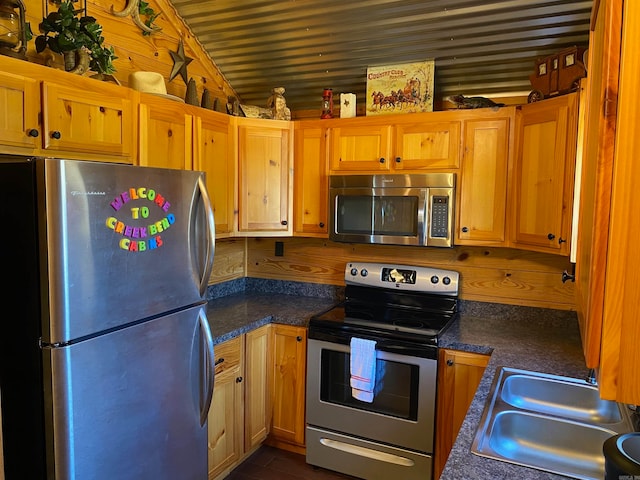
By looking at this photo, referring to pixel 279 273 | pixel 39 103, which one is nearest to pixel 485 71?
pixel 279 273

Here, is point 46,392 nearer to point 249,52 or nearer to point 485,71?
point 249,52

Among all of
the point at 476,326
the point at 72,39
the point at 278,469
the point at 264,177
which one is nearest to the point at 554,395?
the point at 476,326

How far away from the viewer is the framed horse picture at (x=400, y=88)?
8.63ft

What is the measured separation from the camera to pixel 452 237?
256cm

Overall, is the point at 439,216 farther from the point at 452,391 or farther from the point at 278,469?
the point at 278,469

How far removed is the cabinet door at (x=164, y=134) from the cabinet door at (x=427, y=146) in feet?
3.83

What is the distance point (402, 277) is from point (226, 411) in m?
1.28

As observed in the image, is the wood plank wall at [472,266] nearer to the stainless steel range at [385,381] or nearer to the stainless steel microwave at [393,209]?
the stainless steel range at [385,381]

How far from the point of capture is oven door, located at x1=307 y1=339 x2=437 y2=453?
7.70 feet

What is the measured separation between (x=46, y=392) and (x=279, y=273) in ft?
6.75

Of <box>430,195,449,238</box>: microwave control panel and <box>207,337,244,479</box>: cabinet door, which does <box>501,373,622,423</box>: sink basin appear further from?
<box>207,337,244,479</box>: cabinet door

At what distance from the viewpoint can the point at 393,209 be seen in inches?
104

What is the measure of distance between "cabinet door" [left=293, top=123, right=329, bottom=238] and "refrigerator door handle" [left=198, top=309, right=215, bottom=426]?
1095 millimetres

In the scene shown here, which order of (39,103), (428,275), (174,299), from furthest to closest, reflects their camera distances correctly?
(428,275), (174,299), (39,103)
